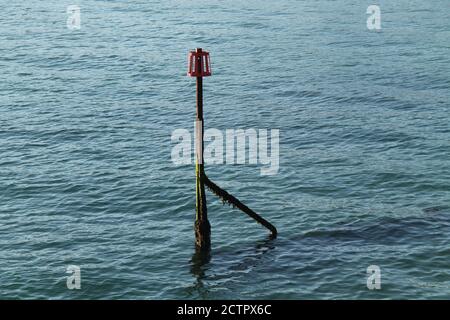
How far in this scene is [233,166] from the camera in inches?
2334

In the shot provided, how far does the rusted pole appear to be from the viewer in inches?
1609

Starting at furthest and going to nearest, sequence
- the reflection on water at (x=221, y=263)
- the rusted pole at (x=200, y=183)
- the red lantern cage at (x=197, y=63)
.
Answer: the reflection on water at (x=221, y=263) < the rusted pole at (x=200, y=183) < the red lantern cage at (x=197, y=63)

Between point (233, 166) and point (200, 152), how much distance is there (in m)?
18.0

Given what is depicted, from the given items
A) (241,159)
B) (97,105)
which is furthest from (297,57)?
(241,159)

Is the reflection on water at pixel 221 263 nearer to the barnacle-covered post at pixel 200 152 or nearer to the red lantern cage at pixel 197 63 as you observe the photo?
the barnacle-covered post at pixel 200 152

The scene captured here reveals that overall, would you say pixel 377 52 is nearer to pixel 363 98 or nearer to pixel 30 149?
pixel 363 98

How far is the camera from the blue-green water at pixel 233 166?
4309 cm

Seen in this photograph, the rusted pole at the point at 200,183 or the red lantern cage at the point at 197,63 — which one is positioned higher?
the red lantern cage at the point at 197,63

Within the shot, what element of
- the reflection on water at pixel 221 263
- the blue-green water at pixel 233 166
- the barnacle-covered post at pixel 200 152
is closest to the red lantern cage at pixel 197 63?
the barnacle-covered post at pixel 200 152

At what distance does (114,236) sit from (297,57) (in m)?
51.0

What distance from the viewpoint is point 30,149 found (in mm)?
63969

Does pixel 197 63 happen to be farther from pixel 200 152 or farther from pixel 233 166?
pixel 233 166

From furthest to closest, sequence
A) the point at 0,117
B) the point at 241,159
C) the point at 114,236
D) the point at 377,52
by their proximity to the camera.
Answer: the point at 377,52 < the point at 0,117 < the point at 241,159 < the point at 114,236

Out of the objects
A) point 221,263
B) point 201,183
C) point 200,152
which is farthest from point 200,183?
point 221,263
